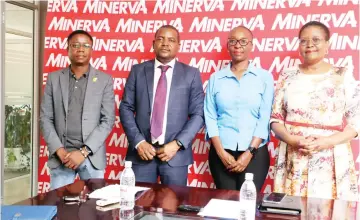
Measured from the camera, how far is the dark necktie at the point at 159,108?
2.88m

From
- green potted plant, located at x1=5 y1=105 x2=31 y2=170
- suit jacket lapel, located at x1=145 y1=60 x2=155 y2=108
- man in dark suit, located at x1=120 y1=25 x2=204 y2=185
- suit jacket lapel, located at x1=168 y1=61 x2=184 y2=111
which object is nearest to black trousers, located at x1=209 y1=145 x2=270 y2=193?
man in dark suit, located at x1=120 y1=25 x2=204 y2=185

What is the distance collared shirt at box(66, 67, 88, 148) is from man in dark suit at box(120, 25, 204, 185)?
306 mm

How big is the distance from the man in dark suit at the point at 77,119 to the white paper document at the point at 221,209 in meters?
1.32

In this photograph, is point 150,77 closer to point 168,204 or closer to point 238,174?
point 238,174

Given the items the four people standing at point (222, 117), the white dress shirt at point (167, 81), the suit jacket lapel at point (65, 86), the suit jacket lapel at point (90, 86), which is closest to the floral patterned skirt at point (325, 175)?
the four people standing at point (222, 117)

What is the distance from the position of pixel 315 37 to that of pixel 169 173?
1320 millimetres

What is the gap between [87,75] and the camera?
9.91 feet

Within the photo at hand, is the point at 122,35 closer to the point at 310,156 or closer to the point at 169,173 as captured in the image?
the point at 169,173

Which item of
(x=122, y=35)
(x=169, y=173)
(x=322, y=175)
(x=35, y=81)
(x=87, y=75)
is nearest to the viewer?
(x=322, y=175)

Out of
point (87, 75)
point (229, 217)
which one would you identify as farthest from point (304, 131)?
point (87, 75)

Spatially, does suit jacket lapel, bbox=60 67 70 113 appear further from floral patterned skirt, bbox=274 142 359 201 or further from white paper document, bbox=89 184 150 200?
floral patterned skirt, bbox=274 142 359 201

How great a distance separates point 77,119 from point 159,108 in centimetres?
60

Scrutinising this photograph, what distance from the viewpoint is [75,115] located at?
2.96 metres

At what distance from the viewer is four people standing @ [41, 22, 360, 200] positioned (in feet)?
8.33
